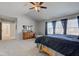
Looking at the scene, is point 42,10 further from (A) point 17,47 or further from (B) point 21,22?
(A) point 17,47

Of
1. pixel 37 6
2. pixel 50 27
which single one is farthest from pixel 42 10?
pixel 50 27

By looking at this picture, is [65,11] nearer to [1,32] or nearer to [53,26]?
[53,26]

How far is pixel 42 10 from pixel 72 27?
46cm

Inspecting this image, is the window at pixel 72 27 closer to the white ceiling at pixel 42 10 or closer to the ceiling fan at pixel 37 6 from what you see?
the white ceiling at pixel 42 10

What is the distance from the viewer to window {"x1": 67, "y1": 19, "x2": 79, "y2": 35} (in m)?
1.46

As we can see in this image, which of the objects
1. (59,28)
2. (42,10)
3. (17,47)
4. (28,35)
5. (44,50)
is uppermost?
(42,10)

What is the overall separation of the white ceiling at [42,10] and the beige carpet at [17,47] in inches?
15.2

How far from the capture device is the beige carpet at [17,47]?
1.56 metres

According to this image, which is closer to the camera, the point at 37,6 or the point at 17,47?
the point at 37,6

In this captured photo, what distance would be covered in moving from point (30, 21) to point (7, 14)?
34cm

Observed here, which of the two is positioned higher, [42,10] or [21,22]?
[42,10]

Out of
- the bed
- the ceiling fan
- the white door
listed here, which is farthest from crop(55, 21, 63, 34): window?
the white door

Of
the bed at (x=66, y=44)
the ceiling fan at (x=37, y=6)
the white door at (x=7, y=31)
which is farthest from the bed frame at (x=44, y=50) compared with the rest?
the ceiling fan at (x=37, y=6)

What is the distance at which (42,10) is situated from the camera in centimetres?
156
